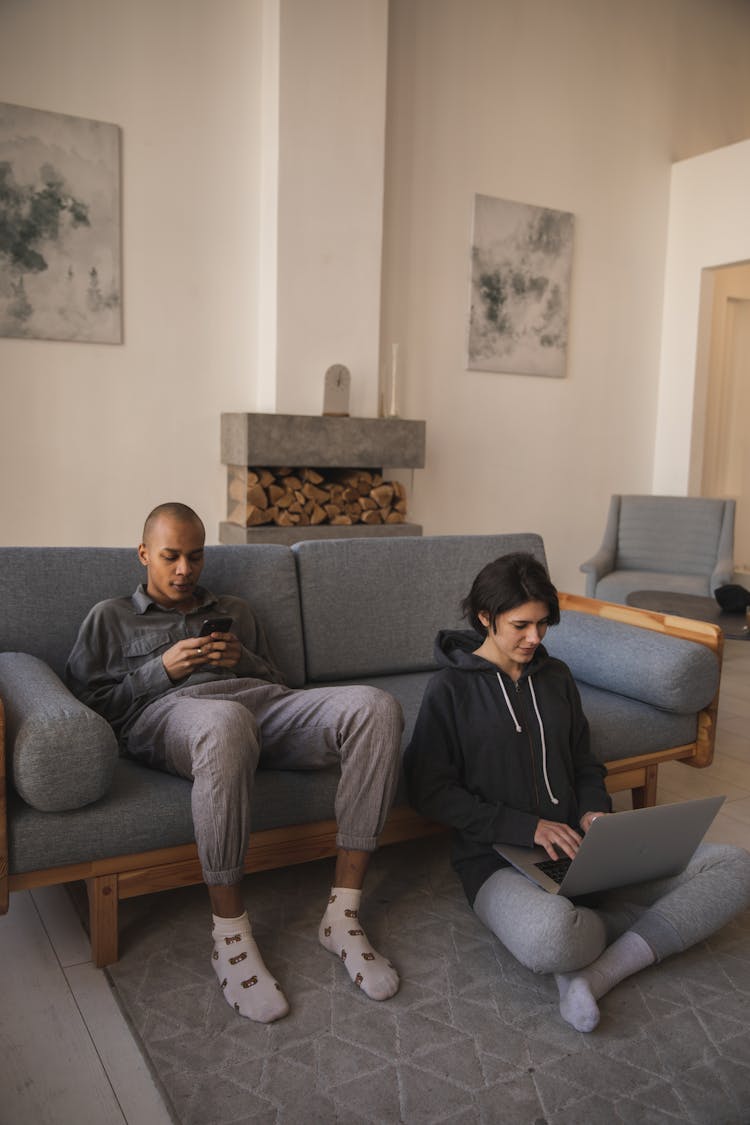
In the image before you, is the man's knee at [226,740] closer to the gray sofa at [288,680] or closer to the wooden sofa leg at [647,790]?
the gray sofa at [288,680]

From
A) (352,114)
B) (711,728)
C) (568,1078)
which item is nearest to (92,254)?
(352,114)

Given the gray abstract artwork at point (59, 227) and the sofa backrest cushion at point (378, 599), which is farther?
the gray abstract artwork at point (59, 227)

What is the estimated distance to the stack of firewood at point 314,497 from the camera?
4043mm

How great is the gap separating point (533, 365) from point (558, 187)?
3.33 feet

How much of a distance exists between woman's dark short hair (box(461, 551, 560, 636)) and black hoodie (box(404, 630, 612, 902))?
137 millimetres

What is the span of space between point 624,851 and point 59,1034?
1.08m

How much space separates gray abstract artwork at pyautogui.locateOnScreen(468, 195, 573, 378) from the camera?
4879 millimetres

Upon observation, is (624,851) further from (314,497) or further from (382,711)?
(314,497)

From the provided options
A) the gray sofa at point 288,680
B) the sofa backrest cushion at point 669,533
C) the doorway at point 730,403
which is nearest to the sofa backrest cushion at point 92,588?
the gray sofa at point 288,680

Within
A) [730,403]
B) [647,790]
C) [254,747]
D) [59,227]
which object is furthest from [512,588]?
[730,403]

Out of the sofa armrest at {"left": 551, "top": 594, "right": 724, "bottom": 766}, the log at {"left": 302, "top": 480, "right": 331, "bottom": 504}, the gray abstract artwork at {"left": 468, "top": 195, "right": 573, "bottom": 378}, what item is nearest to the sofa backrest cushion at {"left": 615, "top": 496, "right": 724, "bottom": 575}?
the gray abstract artwork at {"left": 468, "top": 195, "right": 573, "bottom": 378}

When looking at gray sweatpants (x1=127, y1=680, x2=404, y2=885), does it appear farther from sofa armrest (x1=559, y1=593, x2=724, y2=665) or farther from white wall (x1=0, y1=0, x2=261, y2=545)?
white wall (x1=0, y1=0, x2=261, y2=545)

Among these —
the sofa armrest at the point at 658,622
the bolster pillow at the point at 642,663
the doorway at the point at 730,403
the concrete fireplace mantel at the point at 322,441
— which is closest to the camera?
the bolster pillow at the point at 642,663

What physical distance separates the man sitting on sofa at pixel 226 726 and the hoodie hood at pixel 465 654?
0.63 feet
